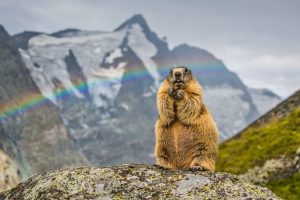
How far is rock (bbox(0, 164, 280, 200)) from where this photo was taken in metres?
10.9

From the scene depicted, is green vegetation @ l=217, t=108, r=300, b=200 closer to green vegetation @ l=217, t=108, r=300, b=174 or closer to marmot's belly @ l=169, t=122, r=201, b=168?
green vegetation @ l=217, t=108, r=300, b=174

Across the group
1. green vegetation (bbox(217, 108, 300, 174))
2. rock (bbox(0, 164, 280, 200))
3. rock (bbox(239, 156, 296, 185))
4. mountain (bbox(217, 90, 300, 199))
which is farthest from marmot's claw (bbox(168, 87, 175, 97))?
green vegetation (bbox(217, 108, 300, 174))

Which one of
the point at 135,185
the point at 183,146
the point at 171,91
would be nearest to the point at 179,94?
the point at 171,91

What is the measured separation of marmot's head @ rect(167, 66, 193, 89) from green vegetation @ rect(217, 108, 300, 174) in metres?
37.8

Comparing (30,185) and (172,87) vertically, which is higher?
(172,87)

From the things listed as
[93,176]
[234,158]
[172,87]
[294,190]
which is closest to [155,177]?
[93,176]

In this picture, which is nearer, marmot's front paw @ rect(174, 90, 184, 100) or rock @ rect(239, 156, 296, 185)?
marmot's front paw @ rect(174, 90, 184, 100)

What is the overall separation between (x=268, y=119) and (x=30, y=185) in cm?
8919

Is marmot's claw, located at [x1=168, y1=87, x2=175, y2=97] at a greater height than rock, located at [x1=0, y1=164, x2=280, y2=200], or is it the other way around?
marmot's claw, located at [x1=168, y1=87, x2=175, y2=97]

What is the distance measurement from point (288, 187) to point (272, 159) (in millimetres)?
10815

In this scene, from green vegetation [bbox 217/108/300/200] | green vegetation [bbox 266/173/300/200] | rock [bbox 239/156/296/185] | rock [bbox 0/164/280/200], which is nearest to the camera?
rock [bbox 0/164/280/200]

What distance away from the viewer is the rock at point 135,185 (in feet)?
35.9

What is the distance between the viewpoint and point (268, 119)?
319 ft

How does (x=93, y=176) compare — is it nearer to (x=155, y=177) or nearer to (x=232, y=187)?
(x=155, y=177)
